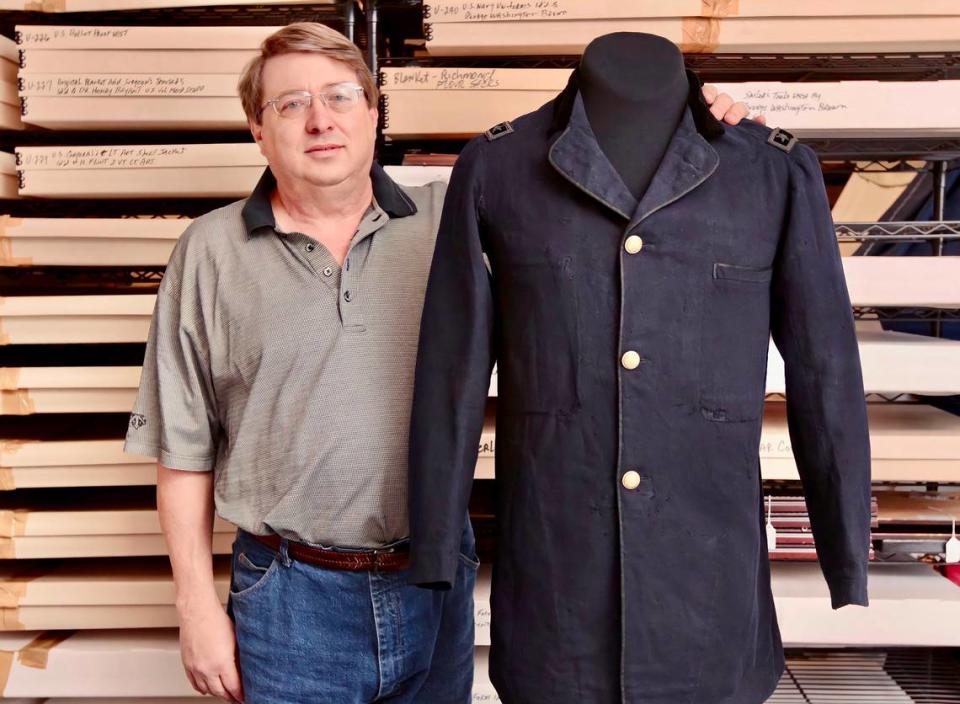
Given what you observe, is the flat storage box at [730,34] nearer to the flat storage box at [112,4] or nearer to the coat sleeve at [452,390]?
the flat storage box at [112,4]

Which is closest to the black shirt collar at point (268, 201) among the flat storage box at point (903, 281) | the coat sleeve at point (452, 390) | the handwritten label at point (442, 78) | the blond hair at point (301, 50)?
the blond hair at point (301, 50)

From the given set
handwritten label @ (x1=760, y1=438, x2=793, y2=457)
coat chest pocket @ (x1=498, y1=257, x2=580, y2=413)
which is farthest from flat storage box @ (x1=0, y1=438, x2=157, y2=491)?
handwritten label @ (x1=760, y1=438, x2=793, y2=457)

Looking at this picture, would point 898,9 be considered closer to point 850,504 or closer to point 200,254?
point 850,504

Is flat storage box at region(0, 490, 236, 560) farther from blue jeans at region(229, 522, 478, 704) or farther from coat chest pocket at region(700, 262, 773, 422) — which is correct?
coat chest pocket at region(700, 262, 773, 422)

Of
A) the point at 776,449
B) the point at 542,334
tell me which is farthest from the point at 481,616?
the point at 542,334

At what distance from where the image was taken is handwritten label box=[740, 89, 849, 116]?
1657 mm

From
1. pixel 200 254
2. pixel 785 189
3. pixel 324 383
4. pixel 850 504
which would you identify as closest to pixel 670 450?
pixel 850 504

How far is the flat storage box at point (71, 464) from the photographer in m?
A: 1.81

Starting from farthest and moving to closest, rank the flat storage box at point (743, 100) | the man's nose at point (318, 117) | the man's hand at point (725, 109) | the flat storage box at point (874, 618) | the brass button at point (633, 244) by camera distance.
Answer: the flat storage box at point (874, 618), the flat storage box at point (743, 100), the man's nose at point (318, 117), the man's hand at point (725, 109), the brass button at point (633, 244)

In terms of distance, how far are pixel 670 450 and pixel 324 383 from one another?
0.52 metres

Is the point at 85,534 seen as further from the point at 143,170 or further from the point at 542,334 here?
the point at 542,334

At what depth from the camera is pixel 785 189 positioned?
109 centimetres

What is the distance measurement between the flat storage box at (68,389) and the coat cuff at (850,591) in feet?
4.56

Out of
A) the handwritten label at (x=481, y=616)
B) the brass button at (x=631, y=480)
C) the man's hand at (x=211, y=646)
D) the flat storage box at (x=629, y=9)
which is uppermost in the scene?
the flat storage box at (x=629, y=9)
